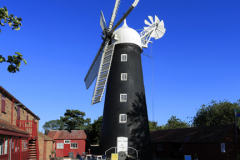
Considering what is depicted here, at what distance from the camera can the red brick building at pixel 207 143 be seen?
23469 millimetres

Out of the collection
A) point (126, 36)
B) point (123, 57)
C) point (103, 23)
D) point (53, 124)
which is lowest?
point (53, 124)

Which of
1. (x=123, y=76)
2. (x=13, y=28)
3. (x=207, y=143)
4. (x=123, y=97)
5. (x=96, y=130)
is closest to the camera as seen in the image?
(x=13, y=28)

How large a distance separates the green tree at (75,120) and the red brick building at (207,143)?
107ft

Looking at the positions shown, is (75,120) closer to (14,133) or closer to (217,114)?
(217,114)

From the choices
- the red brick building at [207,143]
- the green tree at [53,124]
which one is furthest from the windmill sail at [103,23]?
the green tree at [53,124]

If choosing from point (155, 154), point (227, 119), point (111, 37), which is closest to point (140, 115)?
point (111, 37)

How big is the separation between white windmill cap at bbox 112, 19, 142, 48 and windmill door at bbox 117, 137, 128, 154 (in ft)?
33.5

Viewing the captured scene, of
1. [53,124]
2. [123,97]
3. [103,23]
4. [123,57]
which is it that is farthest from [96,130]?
[53,124]

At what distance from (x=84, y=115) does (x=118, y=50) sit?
127 feet

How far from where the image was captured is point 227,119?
44.2 meters

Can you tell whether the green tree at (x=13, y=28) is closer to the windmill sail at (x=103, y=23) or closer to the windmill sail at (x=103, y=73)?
the windmill sail at (x=103, y=73)

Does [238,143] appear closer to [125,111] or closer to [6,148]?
[125,111]

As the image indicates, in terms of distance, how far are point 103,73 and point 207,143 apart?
12.9 m

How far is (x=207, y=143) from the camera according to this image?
24391 millimetres
